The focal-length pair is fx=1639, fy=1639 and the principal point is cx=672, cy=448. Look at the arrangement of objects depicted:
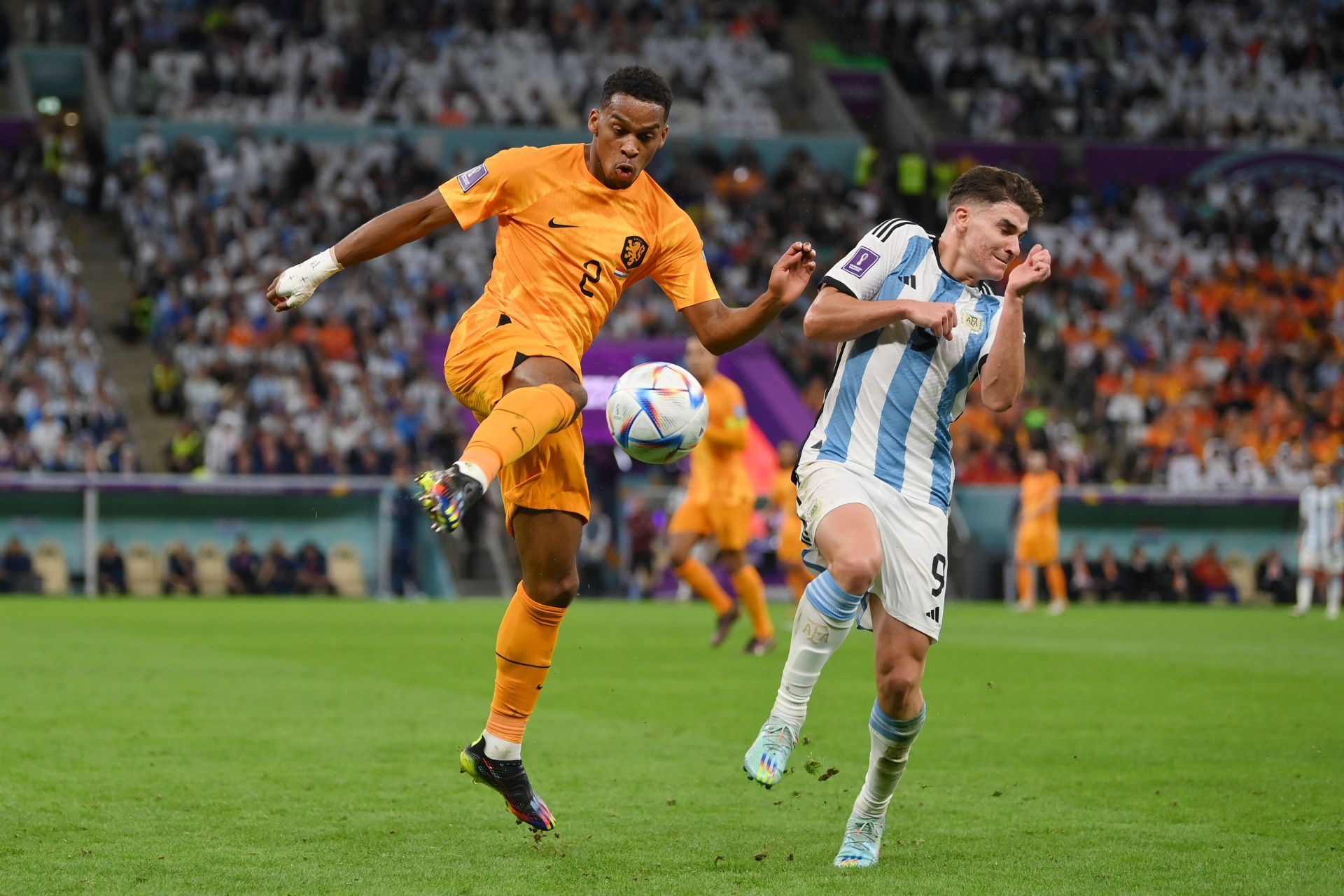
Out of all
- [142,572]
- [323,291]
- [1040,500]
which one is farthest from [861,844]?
[323,291]

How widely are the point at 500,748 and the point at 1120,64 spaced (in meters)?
34.6

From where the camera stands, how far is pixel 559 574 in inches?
245

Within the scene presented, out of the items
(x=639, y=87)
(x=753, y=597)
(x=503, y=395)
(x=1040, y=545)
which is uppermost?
(x=639, y=87)

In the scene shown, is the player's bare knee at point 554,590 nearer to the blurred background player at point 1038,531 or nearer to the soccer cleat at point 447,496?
the soccer cleat at point 447,496

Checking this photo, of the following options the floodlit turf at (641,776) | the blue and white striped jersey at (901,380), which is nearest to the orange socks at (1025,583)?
the floodlit turf at (641,776)

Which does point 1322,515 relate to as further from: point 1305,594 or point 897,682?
point 897,682

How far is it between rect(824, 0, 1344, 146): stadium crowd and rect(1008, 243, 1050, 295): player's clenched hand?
30663 mm

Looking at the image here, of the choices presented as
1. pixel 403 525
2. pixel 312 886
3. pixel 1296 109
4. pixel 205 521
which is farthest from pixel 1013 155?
pixel 312 886

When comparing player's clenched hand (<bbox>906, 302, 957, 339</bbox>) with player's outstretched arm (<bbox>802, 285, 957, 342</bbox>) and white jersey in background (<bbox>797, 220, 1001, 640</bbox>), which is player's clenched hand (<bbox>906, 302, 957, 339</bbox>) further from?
white jersey in background (<bbox>797, 220, 1001, 640</bbox>)

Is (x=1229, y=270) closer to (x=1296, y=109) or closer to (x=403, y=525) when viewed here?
(x=1296, y=109)

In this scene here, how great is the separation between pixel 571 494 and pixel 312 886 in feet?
Result: 5.84

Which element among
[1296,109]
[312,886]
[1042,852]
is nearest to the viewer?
[312,886]

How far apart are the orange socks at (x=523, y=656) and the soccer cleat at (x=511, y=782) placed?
14cm

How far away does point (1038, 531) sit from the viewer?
23.3m
